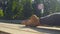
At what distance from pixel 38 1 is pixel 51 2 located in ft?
17.4

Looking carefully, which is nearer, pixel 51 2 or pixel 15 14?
pixel 15 14

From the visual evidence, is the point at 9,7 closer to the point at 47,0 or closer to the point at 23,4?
the point at 23,4

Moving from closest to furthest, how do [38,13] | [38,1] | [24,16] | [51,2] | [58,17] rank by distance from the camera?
[58,17] < [24,16] < [38,13] < [38,1] < [51,2]

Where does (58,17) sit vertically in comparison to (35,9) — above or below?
above

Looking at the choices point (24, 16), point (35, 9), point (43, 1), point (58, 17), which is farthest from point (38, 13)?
point (58, 17)

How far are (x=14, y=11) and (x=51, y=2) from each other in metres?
15.0

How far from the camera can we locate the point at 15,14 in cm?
4053

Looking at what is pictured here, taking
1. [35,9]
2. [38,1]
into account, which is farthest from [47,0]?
[35,9]

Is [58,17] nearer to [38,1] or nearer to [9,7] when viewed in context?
[9,7]

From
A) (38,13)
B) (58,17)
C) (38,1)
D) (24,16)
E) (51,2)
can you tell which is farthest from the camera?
(51,2)

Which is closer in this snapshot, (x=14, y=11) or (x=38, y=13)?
(x=14, y=11)

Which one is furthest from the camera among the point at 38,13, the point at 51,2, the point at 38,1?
the point at 51,2

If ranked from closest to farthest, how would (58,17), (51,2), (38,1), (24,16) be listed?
(58,17), (24,16), (38,1), (51,2)

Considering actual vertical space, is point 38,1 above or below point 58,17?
below
